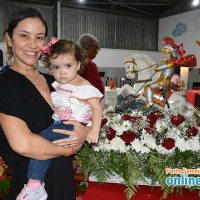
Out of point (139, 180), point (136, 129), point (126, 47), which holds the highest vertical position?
point (126, 47)

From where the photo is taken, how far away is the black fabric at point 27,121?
1.04 meters

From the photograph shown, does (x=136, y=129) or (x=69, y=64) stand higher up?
(x=69, y=64)

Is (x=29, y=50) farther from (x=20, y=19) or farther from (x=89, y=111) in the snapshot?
(x=89, y=111)

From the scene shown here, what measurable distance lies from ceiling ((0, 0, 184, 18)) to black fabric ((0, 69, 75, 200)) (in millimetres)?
8493

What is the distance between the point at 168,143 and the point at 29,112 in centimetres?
104

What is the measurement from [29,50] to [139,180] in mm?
1205

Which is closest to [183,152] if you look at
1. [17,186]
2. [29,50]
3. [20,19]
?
[17,186]

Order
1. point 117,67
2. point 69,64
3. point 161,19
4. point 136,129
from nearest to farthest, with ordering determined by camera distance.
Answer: point 69,64 → point 136,129 → point 117,67 → point 161,19

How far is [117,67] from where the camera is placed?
10094 millimetres

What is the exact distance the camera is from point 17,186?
1.24 metres

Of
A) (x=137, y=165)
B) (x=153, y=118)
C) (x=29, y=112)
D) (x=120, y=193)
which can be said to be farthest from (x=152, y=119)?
(x=29, y=112)

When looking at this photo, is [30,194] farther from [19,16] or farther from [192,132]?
[192,132]

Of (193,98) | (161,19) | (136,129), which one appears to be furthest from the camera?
(161,19)

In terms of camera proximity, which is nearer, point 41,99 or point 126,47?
point 41,99
